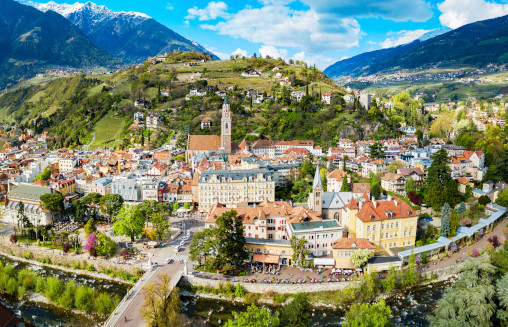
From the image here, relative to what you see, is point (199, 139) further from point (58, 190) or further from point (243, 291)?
point (243, 291)

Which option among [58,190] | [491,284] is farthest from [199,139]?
[491,284]

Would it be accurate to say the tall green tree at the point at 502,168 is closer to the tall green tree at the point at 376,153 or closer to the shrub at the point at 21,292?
the tall green tree at the point at 376,153

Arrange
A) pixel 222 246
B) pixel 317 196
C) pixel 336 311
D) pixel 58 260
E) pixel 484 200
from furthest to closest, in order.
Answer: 1. pixel 484 200
2. pixel 317 196
3. pixel 58 260
4. pixel 222 246
5. pixel 336 311

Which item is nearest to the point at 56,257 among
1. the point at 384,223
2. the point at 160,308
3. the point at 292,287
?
the point at 160,308

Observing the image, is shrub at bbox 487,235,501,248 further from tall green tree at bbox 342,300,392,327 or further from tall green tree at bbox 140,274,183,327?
tall green tree at bbox 140,274,183,327

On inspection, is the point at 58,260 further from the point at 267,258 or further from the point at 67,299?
the point at 267,258

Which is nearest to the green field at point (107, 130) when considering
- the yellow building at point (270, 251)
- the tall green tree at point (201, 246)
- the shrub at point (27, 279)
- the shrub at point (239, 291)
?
the shrub at point (27, 279)
